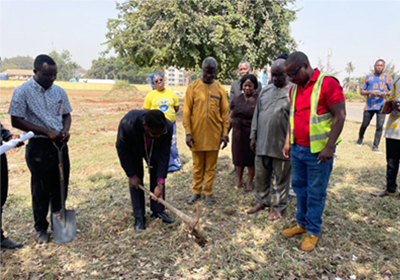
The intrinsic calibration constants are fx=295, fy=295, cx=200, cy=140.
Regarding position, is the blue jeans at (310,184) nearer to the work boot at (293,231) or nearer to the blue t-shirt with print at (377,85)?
the work boot at (293,231)

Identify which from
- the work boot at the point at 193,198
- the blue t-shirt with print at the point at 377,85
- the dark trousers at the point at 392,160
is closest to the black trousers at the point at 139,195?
the work boot at the point at 193,198

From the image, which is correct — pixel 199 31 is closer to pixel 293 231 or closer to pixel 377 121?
pixel 377 121

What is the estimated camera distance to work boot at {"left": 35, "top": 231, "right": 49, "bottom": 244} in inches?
126

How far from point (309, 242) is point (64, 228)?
266cm

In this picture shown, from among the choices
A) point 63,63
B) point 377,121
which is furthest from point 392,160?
point 63,63

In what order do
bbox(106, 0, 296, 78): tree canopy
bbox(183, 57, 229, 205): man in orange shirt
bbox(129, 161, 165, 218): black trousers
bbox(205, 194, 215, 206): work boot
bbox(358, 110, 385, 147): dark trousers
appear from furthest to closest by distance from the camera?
bbox(106, 0, 296, 78): tree canopy < bbox(358, 110, 385, 147): dark trousers < bbox(205, 194, 215, 206): work boot < bbox(183, 57, 229, 205): man in orange shirt < bbox(129, 161, 165, 218): black trousers

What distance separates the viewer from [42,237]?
10.6ft

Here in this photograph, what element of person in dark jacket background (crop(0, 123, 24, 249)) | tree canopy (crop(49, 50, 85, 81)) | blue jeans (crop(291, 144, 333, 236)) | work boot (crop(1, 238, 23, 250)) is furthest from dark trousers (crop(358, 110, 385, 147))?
tree canopy (crop(49, 50, 85, 81))

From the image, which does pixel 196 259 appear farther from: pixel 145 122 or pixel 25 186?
pixel 25 186

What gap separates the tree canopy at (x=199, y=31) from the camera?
423 inches

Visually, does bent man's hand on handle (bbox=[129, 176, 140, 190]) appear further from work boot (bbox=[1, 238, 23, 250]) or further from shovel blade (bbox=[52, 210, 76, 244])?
work boot (bbox=[1, 238, 23, 250])

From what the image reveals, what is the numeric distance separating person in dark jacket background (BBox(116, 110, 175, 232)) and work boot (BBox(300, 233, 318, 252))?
1.52 metres

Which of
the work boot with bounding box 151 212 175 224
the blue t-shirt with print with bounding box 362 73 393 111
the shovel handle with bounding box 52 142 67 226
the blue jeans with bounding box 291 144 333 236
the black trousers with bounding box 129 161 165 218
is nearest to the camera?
the blue jeans with bounding box 291 144 333 236

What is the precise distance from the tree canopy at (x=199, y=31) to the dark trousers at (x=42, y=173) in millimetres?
8329
